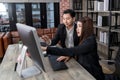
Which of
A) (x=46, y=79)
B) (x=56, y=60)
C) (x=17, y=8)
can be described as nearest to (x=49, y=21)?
(x=17, y=8)

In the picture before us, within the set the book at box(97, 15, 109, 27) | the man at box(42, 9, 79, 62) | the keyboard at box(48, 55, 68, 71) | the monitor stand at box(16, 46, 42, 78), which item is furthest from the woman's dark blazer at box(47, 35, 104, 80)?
the book at box(97, 15, 109, 27)

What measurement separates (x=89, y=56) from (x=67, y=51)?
0.80 ft

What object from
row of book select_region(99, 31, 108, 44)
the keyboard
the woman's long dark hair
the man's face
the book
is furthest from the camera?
the book

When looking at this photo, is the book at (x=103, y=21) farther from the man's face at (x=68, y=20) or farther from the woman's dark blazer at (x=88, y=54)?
the woman's dark blazer at (x=88, y=54)

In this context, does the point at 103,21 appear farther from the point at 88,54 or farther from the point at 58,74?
the point at 58,74

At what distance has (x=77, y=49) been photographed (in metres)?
1.88

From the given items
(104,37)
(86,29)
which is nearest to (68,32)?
(86,29)

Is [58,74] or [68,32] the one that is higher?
[68,32]

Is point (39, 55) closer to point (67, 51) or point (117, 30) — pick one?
point (67, 51)

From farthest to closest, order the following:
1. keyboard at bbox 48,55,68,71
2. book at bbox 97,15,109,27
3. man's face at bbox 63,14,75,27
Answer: book at bbox 97,15,109,27 → man's face at bbox 63,14,75,27 → keyboard at bbox 48,55,68,71

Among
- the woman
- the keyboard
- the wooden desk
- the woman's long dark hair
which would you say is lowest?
the wooden desk

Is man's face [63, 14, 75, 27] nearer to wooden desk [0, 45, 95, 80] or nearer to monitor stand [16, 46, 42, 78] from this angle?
wooden desk [0, 45, 95, 80]

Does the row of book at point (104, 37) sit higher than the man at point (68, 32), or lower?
lower

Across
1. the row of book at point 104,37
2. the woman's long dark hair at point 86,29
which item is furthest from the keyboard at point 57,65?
the row of book at point 104,37
